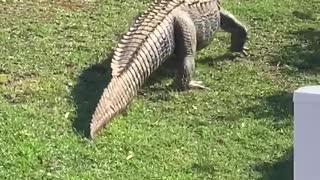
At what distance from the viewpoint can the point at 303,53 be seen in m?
7.73

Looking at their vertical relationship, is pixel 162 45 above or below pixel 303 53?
above

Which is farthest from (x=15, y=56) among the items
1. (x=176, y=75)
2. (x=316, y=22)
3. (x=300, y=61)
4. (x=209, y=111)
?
(x=316, y=22)

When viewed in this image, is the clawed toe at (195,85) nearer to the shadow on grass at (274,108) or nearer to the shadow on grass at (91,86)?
the shadow on grass at (91,86)

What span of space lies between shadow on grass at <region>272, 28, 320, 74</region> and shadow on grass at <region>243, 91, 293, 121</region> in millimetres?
709

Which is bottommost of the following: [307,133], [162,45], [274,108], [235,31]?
[235,31]

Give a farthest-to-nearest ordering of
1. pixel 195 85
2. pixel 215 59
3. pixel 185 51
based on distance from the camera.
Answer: pixel 215 59 → pixel 185 51 → pixel 195 85

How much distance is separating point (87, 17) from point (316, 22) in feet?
7.66

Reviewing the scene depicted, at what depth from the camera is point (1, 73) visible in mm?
6836

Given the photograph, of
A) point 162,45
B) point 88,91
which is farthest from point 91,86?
point 162,45

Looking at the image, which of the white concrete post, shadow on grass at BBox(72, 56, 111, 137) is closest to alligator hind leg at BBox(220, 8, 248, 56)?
shadow on grass at BBox(72, 56, 111, 137)

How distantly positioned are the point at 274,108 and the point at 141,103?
1011mm

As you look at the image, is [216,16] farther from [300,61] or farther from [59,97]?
[59,97]

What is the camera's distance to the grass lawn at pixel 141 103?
5449 mm

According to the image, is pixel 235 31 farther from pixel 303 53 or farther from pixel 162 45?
pixel 162 45
